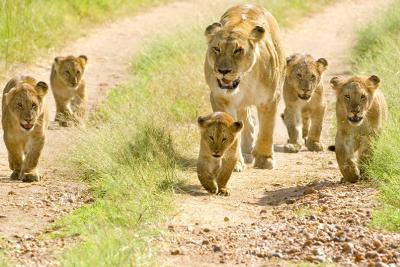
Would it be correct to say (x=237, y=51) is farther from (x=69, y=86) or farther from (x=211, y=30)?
(x=69, y=86)

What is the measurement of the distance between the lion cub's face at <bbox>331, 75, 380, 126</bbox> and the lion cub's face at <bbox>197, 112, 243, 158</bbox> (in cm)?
93

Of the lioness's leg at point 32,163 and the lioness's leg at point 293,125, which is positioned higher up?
the lioness's leg at point 293,125

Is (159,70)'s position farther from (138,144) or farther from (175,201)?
(175,201)

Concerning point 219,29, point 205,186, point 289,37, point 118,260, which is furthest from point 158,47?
point 118,260

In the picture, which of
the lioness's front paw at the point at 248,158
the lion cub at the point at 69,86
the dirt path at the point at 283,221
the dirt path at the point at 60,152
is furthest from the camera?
the lion cub at the point at 69,86

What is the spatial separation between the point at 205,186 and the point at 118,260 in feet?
9.44

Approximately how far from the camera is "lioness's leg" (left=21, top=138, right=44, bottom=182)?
9.54 metres

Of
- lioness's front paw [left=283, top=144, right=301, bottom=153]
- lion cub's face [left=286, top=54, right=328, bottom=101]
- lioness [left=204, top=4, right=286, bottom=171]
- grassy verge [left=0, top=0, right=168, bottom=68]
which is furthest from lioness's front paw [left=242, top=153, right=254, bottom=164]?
grassy verge [left=0, top=0, right=168, bottom=68]

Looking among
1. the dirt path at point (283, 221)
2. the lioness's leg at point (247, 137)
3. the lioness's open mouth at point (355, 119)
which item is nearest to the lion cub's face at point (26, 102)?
the dirt path at point (283, 221)

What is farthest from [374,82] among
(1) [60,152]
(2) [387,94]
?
(1) [60,152]

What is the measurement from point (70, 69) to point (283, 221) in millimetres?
5261

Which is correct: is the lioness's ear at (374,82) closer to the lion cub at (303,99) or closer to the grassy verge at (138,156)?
the grassy verge at (138,156)

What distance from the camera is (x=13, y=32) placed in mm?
15586

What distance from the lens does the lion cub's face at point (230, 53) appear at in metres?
9.84
